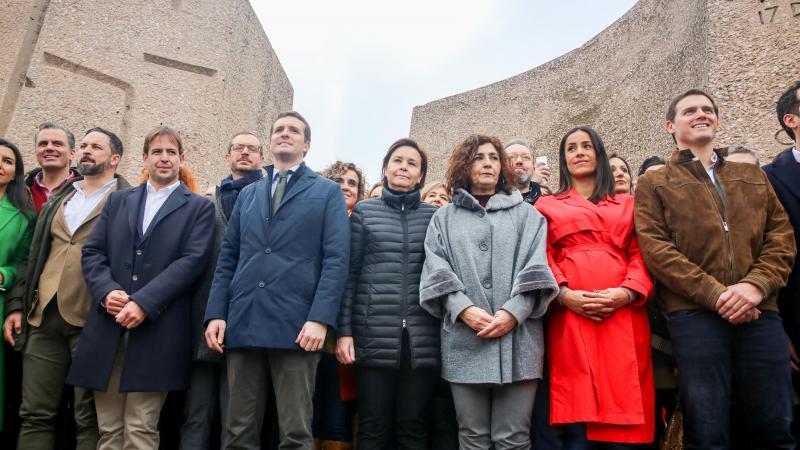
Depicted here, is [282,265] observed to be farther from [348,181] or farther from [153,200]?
[348,181]

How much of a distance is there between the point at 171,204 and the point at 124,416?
1140mm

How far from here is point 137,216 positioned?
306 cm

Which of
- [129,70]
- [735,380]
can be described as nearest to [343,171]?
[735,380]

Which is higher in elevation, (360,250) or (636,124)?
(636,124)

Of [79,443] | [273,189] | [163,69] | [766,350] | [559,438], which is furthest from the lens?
[163,69]

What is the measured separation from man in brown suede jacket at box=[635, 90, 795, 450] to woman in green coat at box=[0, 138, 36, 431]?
3.56 meters

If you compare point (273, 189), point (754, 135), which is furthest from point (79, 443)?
point (754, 135)

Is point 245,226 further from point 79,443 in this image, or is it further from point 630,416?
point 630,416

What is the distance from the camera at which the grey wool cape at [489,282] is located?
8.19ft

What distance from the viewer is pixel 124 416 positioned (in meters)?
2.77

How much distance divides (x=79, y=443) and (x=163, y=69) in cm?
611

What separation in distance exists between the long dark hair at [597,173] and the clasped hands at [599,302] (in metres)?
0.57

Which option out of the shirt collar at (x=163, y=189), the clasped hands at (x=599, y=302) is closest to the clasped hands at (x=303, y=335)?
the shirt collar at (x=163, y=189)

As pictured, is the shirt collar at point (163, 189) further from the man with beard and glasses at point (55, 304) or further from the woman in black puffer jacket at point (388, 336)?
the woman in black puffer jacket at point (388, 336)
